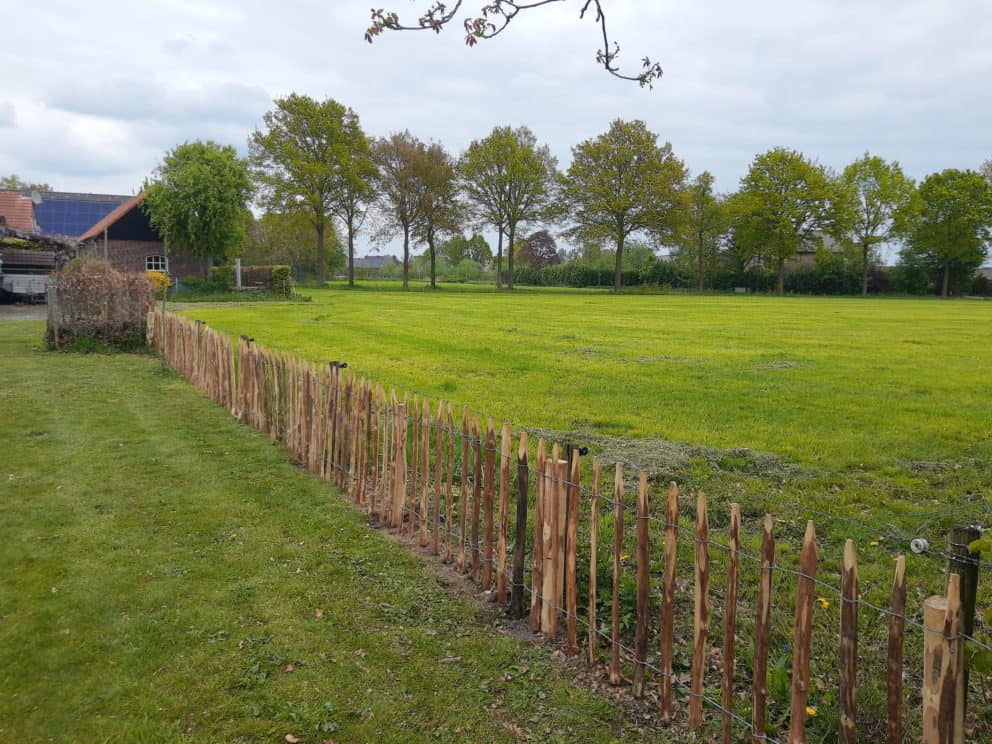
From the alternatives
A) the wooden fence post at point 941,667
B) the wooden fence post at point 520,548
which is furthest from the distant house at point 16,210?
the wooden fence post at point 941,667

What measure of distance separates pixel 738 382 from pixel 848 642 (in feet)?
33.7

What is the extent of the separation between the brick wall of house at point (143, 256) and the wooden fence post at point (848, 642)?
5096 centimetres

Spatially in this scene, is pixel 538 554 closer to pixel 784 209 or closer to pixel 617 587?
pixel 617 587

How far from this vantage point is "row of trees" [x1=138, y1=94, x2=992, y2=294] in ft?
185

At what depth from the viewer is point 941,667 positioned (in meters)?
2.49

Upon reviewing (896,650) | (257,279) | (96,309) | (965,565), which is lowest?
(896,650)

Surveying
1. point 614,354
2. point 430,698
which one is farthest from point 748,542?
point 614,354

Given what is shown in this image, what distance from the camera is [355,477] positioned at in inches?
265

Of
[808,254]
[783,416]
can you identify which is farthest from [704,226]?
[783,416]

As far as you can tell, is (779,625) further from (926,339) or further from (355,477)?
(926,339)

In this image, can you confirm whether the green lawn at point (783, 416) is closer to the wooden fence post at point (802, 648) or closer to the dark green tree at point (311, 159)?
the wooden fence post at point (802, 648)

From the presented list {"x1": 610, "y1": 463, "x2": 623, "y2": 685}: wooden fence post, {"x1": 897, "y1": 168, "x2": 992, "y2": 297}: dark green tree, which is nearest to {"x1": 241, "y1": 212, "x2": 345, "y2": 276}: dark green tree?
{"x1": 897, "y1": 168, "x2": 992, "y2": 297}: dark green tree

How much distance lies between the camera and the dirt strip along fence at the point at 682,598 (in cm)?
273

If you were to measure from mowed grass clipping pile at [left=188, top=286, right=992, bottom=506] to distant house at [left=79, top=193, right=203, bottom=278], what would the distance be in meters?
26.2
